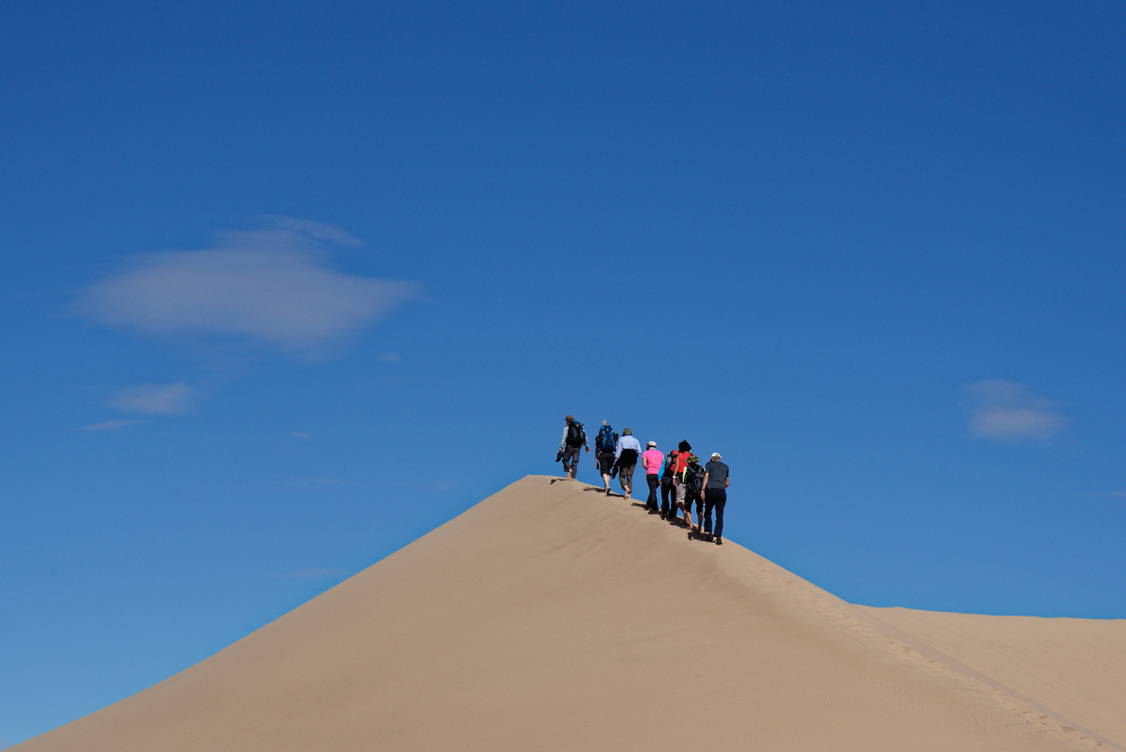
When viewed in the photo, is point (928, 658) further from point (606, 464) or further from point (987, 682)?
point (606, 464)

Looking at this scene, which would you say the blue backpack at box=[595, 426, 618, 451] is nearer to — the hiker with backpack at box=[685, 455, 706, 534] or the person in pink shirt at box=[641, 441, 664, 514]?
the person in pink shirt at box=[641, 441, 664, 514]

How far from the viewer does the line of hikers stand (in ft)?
66.4

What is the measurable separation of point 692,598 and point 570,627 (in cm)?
185

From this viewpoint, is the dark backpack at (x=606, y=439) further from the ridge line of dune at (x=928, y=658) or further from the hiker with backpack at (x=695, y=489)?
the ridge line of dune at (x=928, y=658)

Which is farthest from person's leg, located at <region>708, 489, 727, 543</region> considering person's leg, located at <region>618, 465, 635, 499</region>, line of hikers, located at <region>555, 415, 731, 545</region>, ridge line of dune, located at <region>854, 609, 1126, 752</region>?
person's leg, located at <region>618, 465, 635, 499</region>

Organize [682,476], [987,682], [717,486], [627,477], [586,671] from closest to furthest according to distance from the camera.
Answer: [987,682] < [586,671] < [717,486] < [682,476] < [627,477]

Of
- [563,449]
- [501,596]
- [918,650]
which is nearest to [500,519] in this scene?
[563,449]

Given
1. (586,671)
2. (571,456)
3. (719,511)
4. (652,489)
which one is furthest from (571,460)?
(586,671)

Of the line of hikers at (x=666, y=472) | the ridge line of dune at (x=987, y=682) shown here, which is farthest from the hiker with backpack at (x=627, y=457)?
the ridge line of dune at (x=987, y=682)

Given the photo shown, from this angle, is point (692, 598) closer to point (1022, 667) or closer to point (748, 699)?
point (748, 699)

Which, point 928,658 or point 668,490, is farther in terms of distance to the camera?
point 668,490

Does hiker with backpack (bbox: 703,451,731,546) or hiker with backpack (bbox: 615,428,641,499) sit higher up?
hiker with backpack (bbox: 615,428,641,499)

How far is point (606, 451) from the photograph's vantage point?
25.3 m

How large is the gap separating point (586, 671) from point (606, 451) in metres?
10.0
